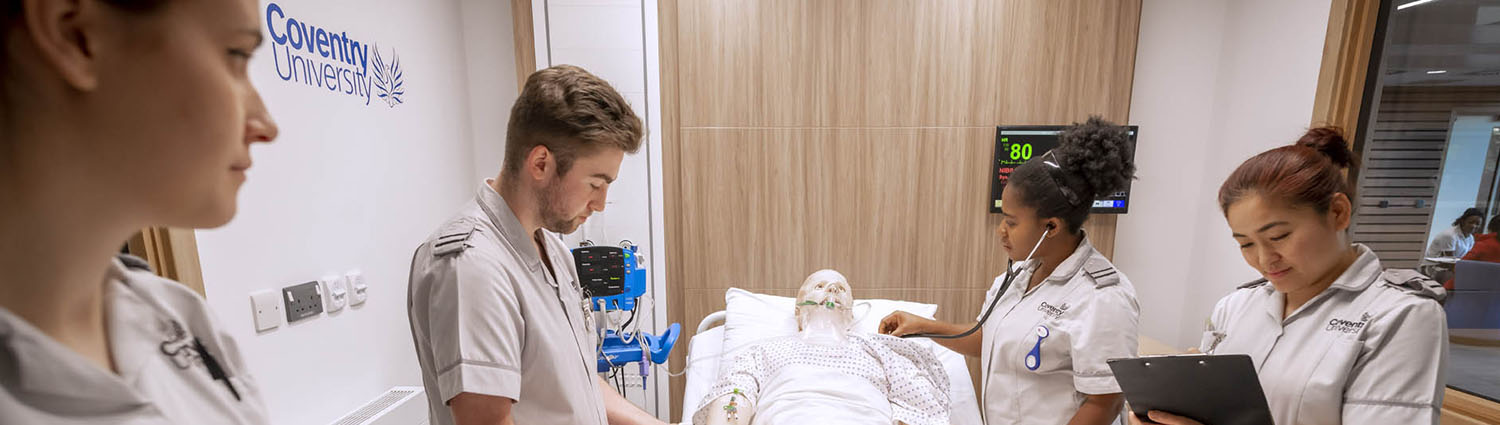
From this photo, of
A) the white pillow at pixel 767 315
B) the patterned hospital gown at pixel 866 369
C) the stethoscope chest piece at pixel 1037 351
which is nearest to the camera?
the stethoscope chest piece at pixel 1037 351

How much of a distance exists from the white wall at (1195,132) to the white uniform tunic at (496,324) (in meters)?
2.98

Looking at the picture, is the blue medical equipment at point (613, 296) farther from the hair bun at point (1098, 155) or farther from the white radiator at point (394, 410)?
the hair bun at point (1098, 155)

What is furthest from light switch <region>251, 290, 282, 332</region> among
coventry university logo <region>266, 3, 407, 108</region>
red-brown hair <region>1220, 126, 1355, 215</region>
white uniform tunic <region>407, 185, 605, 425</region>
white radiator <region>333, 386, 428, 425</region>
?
red-brown hair <region>1220, 126, 1355, 215</region>

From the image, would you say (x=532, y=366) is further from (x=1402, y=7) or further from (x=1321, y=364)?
(x=1402, y=7)

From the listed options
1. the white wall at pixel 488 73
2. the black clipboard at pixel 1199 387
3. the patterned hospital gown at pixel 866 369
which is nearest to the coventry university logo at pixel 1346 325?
the black clipboard at pixel 1199 387

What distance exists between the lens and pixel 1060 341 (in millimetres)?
1386

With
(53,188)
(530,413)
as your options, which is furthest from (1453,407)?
(53,188)

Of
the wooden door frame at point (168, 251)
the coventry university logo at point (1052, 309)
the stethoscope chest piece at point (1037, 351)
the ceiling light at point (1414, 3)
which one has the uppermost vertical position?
the ceiling light at point (1414, 3)

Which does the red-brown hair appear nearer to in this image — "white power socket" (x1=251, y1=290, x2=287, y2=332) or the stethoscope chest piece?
the stethoscope chest piece

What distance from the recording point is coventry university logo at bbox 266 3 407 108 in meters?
1.61

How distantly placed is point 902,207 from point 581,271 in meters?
1.70

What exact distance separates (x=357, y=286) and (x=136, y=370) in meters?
1.69

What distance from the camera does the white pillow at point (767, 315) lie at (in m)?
2.37

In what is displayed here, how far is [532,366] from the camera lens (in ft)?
3.55
